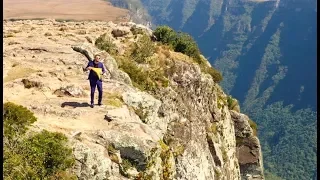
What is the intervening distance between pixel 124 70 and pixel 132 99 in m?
A: 7.10

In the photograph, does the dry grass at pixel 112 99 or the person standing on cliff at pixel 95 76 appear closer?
the person standing on cliff at pixel 95 76

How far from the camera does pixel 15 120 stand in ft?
48.6

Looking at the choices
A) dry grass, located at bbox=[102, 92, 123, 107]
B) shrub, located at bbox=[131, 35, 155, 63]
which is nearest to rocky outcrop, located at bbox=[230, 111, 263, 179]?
shrub, located at bbox=[131, 35, 155, 63]

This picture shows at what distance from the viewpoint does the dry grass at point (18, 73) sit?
2272 centimetres

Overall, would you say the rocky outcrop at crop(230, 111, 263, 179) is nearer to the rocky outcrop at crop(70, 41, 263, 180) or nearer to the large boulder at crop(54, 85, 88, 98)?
the rocky outcrop at crop(70, 41, 263, 180)

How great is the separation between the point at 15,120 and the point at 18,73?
9.18 metres

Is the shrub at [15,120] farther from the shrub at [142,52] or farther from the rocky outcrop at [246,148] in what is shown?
the rocky outcrop at [246,148]

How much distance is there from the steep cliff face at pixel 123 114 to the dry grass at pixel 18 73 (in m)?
0.05

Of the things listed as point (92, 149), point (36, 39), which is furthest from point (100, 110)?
point (36, 39)

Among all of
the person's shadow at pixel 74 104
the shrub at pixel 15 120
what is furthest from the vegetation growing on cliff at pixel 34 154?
the person's shadow at pixel 74 104

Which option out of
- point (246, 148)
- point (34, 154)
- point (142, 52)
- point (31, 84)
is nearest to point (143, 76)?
point (142, 52)

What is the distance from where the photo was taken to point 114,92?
21047mm

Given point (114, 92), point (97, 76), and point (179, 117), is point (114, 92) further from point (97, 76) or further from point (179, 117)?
point (179, 117)

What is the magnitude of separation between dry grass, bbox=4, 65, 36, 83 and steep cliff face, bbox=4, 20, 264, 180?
0.15ft
